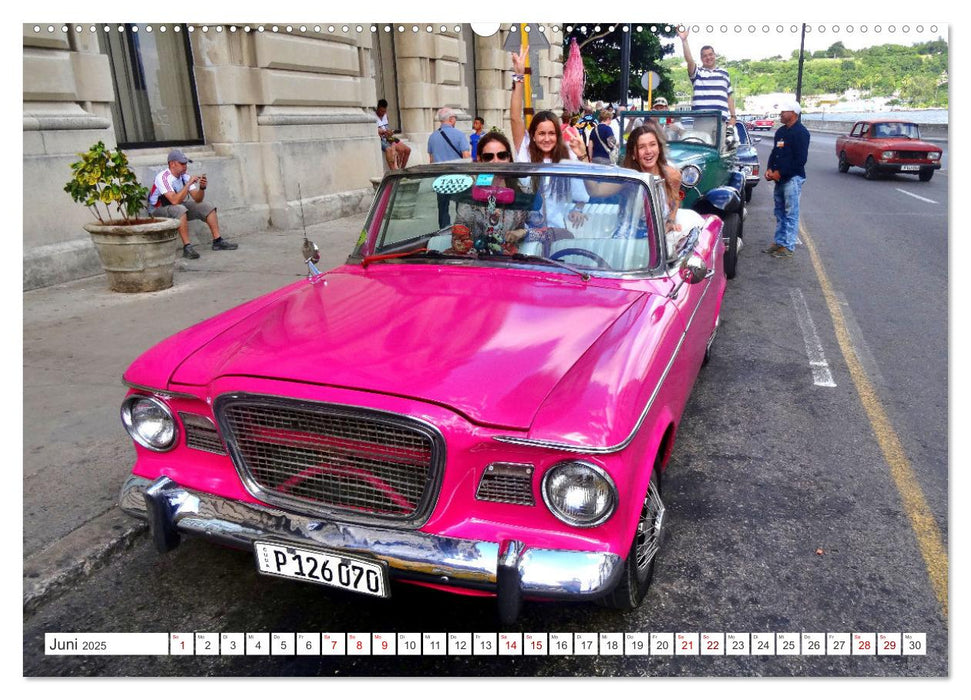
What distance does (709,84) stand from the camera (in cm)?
1150

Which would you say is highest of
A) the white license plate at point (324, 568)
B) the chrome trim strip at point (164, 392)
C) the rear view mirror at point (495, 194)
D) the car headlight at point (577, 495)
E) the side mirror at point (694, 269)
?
the rear view mirror at point (495, 194)

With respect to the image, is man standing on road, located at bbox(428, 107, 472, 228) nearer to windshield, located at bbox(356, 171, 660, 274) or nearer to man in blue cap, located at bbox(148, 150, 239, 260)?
man in blue cap, located at bbox(148, 150, 239, 260)

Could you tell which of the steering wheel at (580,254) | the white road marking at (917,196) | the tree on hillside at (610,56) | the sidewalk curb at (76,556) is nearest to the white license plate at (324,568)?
the sidewalk curb at (76,556)

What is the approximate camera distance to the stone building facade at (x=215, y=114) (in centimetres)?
742

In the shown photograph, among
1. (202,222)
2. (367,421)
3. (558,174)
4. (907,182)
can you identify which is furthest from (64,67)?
(907,182)

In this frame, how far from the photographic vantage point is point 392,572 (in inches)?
92.7

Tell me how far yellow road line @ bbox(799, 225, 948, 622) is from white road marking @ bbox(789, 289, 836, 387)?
0.17 meters

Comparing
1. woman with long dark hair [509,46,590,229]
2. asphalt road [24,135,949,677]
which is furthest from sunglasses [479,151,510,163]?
asphalt road [24,135,949,677]

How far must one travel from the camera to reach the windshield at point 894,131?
19141 mm

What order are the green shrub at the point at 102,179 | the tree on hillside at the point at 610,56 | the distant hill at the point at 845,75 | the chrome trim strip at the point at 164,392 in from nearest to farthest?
the chrome trim strip at the point at 164,392 → the green shrub at the point at 102,179 → the distant hill at the point at 845,75 → the tree on hillside at the point at 610,56

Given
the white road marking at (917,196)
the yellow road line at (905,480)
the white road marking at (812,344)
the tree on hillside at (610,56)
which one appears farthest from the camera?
the tree on hillside at (610,56)

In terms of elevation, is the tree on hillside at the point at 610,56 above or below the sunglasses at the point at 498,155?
above

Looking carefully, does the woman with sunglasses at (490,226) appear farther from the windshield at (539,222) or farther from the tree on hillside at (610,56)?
the tree on hillside at (610,56)

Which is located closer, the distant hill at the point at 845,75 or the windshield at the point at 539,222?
the windshield at the point at 539,222
